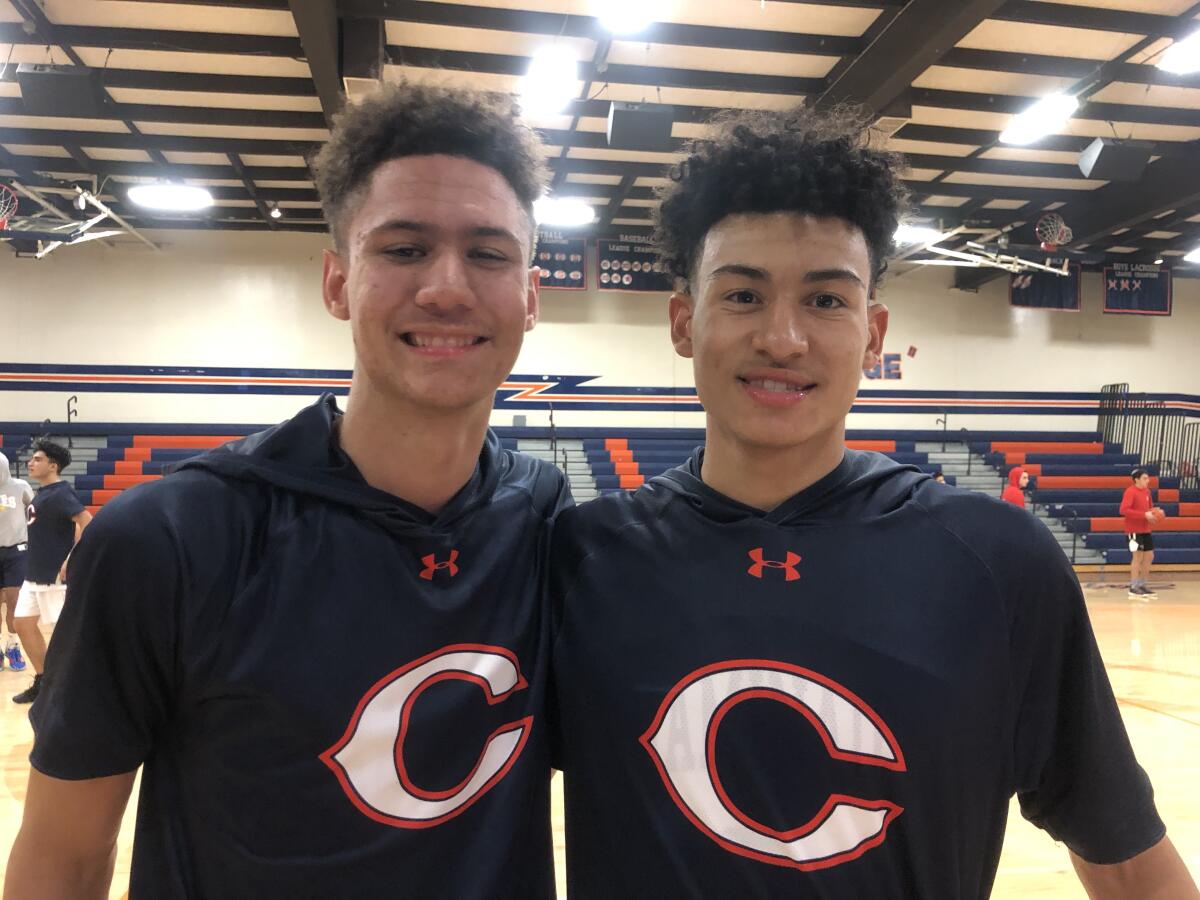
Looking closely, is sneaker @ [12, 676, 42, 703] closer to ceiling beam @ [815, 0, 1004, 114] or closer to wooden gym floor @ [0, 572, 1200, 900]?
wooden gym floor @ [0, 572, 1200, 900]

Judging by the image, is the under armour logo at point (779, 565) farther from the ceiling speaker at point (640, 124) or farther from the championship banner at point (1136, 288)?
the championship banner at point (1136, 288)

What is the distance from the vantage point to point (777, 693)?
3.39ft

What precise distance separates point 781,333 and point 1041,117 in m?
6.49

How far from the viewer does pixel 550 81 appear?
5.82 meters

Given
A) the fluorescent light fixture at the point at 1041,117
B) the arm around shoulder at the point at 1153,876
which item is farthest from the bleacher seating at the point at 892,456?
the arm around shoulder at the point at 1153,876

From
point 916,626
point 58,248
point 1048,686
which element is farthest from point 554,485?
point 58,248

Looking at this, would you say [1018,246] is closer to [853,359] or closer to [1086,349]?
[1086,349]

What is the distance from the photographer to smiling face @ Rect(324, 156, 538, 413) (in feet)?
3.66

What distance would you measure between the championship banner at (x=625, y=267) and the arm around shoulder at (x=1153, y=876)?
9.77 metres

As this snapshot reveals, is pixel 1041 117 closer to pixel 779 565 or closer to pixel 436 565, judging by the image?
pixel 779 565

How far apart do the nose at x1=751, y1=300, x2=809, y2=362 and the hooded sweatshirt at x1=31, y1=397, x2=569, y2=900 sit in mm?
555

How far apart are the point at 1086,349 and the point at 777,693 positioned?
13.5m

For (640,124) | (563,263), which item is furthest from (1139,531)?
(563,263)

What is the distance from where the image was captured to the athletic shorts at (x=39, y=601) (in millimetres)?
4301
